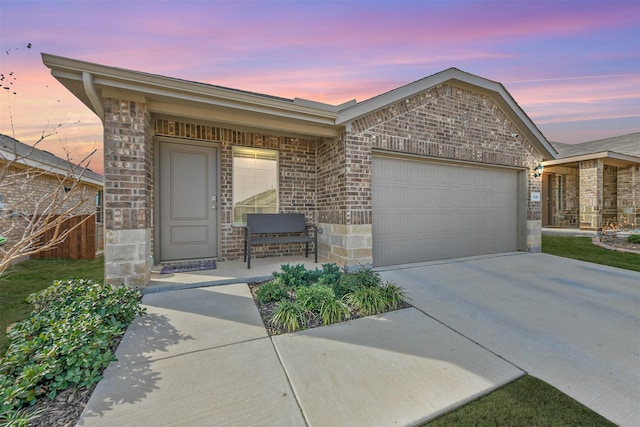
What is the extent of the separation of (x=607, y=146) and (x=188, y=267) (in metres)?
22.1

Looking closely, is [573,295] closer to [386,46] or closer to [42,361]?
[386,46]

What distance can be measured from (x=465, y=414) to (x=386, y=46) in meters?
6.11

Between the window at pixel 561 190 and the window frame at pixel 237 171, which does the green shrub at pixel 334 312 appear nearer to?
the window frame at pixel 237 171

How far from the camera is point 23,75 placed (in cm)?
306

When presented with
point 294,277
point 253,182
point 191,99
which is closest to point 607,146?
point 253,182

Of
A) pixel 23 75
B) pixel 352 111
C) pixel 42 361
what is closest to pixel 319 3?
pixel 352 111

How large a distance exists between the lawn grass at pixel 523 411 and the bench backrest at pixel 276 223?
13.7 feet

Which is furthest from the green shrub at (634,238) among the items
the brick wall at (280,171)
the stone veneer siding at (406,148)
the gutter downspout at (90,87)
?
the gutter downspout at (90,87)

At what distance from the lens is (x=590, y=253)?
22.1 feet

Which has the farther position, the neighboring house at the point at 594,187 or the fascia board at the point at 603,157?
the neighboring house at the point at 594,187

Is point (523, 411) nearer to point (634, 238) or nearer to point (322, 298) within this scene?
point (322, 298)

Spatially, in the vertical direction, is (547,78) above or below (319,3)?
below

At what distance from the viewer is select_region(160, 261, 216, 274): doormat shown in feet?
14.8

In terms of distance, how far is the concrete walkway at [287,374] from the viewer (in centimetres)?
156
